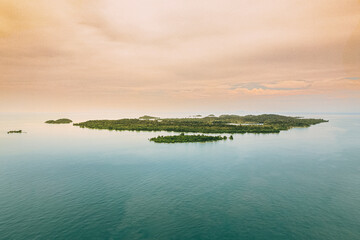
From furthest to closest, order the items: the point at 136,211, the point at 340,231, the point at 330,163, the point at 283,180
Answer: the point at 330,163 → the point at 283,180 → the point at 136,211 → the point at 340,231

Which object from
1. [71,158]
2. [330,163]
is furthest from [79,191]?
[330,163]

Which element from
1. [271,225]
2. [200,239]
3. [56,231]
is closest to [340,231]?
[271,225]

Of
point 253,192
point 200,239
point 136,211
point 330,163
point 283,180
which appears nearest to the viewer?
point 200,239

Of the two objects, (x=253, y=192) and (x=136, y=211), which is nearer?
(x=136, y=211)

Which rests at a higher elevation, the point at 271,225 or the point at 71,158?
the point at 71,158

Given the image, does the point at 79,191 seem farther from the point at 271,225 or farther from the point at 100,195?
the point at 271,225

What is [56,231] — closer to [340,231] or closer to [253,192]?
[253,192]
